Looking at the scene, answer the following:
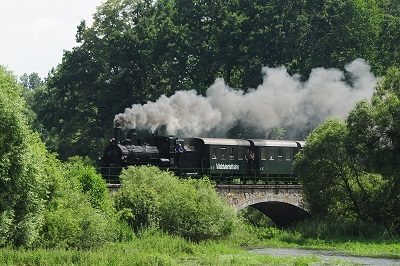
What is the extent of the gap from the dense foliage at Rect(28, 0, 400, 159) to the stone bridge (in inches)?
690

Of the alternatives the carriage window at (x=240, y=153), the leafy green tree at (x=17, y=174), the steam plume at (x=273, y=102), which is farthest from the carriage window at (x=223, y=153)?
the leafy green tree at (x=17, y=174)

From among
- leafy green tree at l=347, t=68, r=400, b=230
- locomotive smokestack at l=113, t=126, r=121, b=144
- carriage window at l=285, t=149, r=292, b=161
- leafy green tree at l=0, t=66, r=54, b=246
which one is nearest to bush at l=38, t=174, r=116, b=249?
leafy green tree at l=0, t=66, r=54, b=246

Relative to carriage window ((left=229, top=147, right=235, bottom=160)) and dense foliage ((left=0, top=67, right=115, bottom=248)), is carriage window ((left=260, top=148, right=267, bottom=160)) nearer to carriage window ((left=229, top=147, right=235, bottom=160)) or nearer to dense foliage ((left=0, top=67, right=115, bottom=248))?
carriage window ((left=229, top=147, right=235, bottom=160))

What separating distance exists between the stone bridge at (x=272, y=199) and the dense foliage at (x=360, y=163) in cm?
306

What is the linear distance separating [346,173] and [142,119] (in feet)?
47.6

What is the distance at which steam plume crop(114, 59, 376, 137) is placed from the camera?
65562 mm

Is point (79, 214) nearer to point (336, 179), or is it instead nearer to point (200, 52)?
point (336, 179)

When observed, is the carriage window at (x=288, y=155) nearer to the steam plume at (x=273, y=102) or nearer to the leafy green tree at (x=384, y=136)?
the steam plume at (x=273, y=102)

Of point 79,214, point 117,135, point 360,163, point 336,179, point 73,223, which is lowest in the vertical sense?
point 73,223

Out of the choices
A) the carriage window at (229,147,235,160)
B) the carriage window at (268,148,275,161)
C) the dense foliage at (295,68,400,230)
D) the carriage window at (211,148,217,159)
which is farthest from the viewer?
the carriage window at (268,148,275,161)

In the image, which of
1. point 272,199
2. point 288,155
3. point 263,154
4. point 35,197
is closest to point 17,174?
point 35,197

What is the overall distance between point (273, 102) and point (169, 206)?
26.8 m

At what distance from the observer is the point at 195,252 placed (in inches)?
1731

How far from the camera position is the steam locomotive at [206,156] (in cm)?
5294
